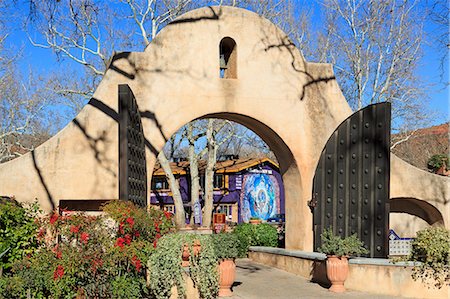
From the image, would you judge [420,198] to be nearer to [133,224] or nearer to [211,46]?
[211,46]

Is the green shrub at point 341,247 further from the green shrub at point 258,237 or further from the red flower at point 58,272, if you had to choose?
the green shrub at point 258,237

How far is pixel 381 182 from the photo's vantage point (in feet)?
40.1

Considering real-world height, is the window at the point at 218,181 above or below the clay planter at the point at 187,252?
above

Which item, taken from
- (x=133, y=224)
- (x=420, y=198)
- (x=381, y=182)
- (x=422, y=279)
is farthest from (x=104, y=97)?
(x=420, y=198)

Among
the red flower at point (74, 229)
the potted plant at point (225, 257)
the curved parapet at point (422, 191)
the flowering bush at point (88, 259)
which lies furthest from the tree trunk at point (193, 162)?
the red flower at point (74, 229)

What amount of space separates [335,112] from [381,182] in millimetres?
2396

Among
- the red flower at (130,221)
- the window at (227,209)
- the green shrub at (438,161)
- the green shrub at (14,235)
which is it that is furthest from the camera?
the window at (227,209)

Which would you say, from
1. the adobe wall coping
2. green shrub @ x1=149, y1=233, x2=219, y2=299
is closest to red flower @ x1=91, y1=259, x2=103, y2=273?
green shrub @ x1=149, y1=233, x2=219, y2=299

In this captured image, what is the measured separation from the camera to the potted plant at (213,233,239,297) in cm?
974

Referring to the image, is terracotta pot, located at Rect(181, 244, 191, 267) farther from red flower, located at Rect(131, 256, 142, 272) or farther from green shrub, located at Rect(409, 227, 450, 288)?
green shrub, located at Rect(409, 227, 450, 288)

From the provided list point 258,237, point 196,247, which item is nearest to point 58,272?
point 196,247

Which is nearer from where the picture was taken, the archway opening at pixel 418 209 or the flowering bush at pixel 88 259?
the flowering bush at pixel 88 259

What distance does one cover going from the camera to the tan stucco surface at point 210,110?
11.5 meters

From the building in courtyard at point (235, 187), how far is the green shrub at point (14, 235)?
30.8 m
